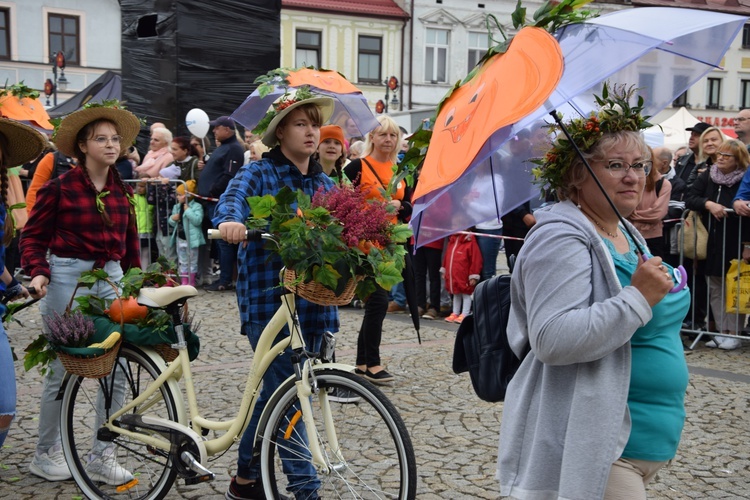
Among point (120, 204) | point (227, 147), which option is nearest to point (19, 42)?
point (227, 147)

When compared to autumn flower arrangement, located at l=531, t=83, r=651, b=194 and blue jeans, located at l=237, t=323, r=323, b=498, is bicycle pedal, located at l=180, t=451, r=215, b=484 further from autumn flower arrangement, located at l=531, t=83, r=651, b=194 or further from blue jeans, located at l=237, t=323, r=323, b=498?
autumn flower arrangement, located at l=531, t=83, r=651, b=194

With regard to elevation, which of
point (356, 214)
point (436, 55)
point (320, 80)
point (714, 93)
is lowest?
point (356, 214)

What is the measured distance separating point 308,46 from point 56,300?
36507 mm

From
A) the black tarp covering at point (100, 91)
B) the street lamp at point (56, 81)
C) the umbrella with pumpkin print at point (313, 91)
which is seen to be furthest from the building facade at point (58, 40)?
the umbrella with pumpkin print at point (313, 91)

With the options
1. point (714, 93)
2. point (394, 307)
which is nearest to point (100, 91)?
point (394, 307)

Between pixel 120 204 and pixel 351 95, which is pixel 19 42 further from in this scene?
pixel 120 204

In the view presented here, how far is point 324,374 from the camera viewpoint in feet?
12.0

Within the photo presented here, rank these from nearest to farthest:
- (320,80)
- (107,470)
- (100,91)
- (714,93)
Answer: (107,470) → (320,80) → (100,91) → (714,93)

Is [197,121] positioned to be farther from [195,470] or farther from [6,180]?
[195,470]

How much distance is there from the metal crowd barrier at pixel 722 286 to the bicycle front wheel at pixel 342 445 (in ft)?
18.5

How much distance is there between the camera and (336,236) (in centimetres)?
355

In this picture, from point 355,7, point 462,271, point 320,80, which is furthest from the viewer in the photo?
point 355,7

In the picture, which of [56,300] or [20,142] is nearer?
[20,142]

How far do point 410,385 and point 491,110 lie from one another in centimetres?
460
